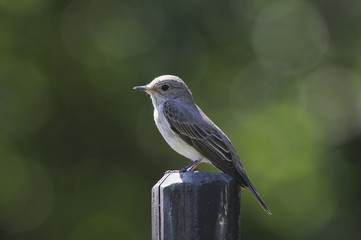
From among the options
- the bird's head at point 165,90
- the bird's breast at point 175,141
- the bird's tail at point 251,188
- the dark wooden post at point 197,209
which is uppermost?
the bird's head at point 165,90

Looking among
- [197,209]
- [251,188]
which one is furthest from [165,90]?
[197,209]

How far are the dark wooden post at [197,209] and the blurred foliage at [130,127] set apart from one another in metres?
6.27

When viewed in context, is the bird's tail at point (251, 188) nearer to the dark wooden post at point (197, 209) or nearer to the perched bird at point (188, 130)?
the perched bird at point (188, 130)

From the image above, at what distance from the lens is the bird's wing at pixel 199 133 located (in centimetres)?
600

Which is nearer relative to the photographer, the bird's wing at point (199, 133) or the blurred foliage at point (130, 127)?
the bird's wing at point (199, 133)

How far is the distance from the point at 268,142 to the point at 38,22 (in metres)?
4.68

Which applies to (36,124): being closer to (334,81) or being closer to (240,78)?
(240,78)

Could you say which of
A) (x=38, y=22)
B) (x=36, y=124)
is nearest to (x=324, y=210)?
(x=36, y=124)

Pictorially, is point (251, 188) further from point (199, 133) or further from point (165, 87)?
point (165, 87)

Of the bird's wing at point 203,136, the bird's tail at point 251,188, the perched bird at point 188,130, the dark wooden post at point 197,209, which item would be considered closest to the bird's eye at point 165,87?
the perched bird at point 188,130

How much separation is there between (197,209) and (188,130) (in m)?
2.91

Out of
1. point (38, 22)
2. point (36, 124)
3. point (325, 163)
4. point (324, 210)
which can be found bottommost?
point (324, 210)

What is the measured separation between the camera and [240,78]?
12203mm

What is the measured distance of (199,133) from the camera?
6.38 m
